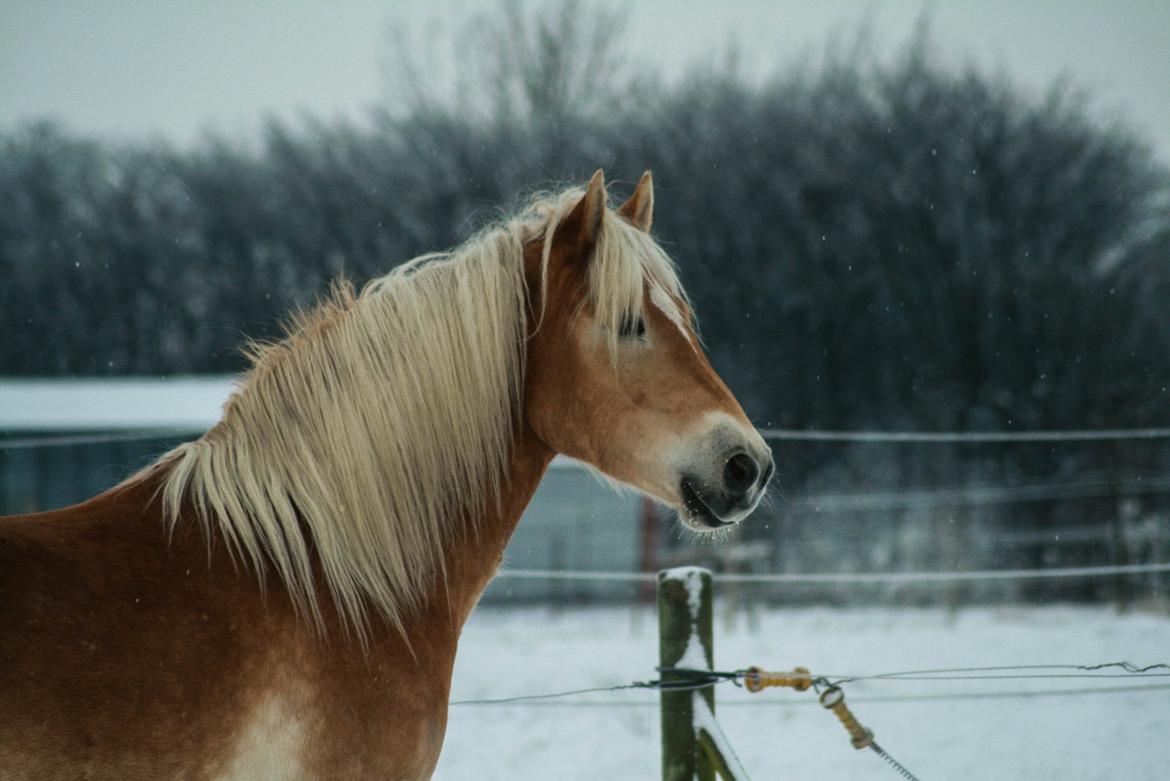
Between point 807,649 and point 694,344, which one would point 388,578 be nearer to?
point 694,344

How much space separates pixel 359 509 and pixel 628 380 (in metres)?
0.61

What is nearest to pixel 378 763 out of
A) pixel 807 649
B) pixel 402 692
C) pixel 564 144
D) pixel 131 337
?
pixel 402 692

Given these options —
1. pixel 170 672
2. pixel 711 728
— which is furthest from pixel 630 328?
pixel 711 728

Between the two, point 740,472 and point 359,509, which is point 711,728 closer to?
point 740,472

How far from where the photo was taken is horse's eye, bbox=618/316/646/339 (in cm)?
195

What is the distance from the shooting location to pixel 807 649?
7.11 m

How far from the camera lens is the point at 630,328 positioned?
1.96m

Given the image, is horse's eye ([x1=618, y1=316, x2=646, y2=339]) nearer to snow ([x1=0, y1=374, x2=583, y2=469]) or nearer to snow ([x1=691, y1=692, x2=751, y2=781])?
snow ([x1=691, y1=692, x2=751, y2=781])

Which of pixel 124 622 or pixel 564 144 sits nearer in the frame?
pixel 124 622

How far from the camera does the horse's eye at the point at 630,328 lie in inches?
76.8

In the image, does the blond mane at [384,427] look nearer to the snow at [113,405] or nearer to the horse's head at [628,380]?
the horse's head at [628,380]

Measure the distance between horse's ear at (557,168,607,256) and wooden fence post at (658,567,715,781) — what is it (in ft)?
3.51

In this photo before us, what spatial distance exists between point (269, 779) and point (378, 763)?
0.19 m

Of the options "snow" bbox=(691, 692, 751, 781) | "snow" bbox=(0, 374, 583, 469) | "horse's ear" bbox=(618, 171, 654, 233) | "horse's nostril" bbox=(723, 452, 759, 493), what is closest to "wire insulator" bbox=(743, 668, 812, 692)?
"snow" bbox=(691, 692, 751, 781)
